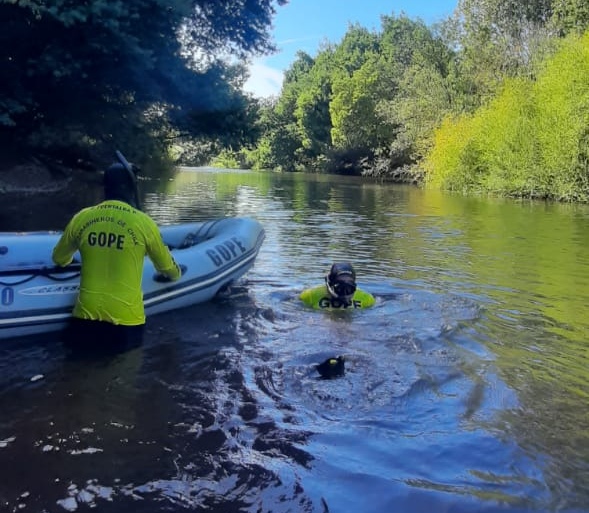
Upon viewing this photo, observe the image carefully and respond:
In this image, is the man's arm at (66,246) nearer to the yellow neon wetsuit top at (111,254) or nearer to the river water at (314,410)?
the yellow neon wetsuit top at (111,254)

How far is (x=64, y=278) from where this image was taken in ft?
16.6

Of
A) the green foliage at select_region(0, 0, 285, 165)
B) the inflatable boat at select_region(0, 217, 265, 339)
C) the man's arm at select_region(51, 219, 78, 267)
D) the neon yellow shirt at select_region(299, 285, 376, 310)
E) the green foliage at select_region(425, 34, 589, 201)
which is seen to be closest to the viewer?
the man's arm at select_region(51, 219, 78, 267)

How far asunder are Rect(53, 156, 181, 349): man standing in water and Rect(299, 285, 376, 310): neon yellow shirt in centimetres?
221

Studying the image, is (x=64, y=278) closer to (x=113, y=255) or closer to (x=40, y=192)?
(x=113, y=255)

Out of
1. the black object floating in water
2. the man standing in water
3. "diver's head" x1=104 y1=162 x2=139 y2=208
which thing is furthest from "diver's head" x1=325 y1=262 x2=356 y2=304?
"diver's head" x1=104 y1=162 x2=139 y2=208

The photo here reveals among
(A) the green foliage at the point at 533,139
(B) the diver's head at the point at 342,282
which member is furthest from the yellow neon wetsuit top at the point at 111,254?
(A) the green foliage at the point at 533,139

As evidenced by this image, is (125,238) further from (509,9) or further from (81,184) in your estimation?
(509,9)

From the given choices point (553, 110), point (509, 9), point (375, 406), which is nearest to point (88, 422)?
point (375, 406)

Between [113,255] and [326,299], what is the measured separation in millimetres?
2594

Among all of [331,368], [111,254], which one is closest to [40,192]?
[111,254]

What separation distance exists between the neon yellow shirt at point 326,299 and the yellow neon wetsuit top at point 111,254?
7.42ft

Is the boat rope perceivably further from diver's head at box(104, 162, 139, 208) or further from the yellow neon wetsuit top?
diver's head at box(104, 162, 139, 208)

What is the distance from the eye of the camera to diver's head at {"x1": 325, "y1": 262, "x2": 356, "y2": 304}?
5.88 meters

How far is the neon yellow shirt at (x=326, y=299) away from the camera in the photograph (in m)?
6.07
